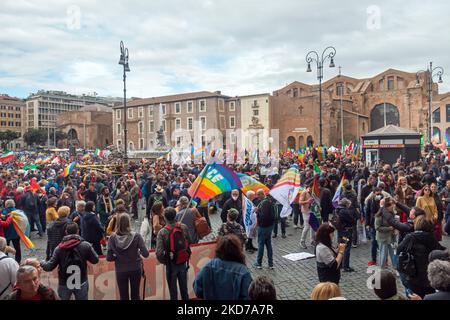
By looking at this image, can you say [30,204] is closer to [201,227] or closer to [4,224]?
[4,224]

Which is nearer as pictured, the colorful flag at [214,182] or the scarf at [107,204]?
the colorful flag at [214,182]

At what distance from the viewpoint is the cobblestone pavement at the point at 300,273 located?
6.36 meters

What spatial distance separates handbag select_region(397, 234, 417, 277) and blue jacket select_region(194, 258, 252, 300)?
7.61 ft

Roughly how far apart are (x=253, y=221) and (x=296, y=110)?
53.4 m

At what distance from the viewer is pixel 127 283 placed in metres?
5.17

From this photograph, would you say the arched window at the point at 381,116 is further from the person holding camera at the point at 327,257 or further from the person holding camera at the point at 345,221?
the person holding camera at the point at 327,257

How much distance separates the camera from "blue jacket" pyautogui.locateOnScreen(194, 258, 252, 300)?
144 inches

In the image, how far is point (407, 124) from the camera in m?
60.0

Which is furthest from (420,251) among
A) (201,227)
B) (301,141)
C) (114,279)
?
(301,141)

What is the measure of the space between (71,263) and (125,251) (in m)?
0.65

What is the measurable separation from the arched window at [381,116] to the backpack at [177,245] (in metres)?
63.1

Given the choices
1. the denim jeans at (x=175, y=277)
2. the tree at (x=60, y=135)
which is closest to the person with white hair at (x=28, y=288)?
the denim jeans at (x=175, y=277)

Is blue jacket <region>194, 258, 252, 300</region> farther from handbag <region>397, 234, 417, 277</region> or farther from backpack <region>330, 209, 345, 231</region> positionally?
backpack <region>330, 209, 345, 231</region>
